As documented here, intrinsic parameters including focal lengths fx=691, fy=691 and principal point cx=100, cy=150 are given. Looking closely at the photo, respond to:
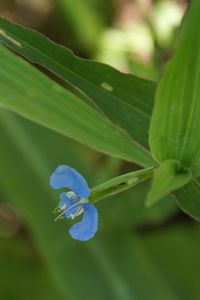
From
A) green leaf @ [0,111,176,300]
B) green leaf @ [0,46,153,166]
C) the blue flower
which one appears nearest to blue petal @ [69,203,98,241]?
the blue flower

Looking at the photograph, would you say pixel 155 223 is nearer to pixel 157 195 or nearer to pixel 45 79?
pixel 45 79

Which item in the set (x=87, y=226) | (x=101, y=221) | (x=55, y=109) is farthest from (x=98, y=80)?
(x=101, y=221)

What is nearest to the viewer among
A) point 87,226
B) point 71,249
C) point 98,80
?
point 87,226

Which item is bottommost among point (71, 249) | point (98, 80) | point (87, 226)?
point (87, 226)

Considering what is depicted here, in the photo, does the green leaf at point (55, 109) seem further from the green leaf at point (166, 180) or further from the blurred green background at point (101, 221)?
the blurred green background at point (101, 221)

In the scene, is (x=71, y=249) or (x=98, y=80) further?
(x=71, y=249)

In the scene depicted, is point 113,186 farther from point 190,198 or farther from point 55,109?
point 55,109

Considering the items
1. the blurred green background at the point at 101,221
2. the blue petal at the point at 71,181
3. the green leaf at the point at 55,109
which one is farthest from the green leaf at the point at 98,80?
the blurred green background at the point at 101,221
